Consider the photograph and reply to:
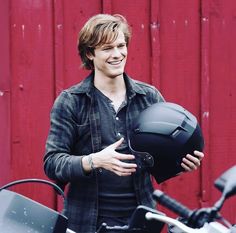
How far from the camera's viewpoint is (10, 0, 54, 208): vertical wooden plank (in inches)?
209

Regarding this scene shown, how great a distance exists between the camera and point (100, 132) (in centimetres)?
374

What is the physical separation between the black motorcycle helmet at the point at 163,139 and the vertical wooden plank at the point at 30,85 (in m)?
2.05

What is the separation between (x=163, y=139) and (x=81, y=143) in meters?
0.76

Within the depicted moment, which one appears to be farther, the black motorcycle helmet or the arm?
the arm

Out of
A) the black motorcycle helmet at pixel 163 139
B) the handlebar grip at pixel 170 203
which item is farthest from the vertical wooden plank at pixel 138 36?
the handlebar grip at pixel 170 203

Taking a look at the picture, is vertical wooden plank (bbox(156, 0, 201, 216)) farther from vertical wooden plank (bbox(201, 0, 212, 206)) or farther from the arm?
the arm

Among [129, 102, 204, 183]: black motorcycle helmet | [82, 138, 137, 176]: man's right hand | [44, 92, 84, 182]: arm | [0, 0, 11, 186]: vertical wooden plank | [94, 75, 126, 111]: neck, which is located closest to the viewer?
[129, 102, 204, 183]: black motorcycle helmet

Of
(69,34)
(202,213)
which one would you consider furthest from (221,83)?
(202,213)

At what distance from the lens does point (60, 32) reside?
210 inches

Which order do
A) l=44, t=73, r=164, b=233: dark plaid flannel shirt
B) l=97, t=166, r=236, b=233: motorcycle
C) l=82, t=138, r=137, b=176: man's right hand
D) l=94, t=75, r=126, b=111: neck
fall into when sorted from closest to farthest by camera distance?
l=97, t=166, r=236, b=233: motorcycle < l=82, t=138, r=137, b=176: man's right hand < l=44, t=73, r=164, b=233: dark plaid flannel shirt < l=94, t=75, r=126, b=111: neck

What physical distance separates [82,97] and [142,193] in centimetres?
55

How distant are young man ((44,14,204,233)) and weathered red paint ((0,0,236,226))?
152 centimetres

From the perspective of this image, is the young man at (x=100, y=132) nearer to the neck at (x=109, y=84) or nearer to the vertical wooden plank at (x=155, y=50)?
the neck at (x=109, y=84)

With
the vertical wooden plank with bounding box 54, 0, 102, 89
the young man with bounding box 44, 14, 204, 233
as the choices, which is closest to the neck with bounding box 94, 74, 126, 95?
the young man with bounding box 44, 14, 204, 233
